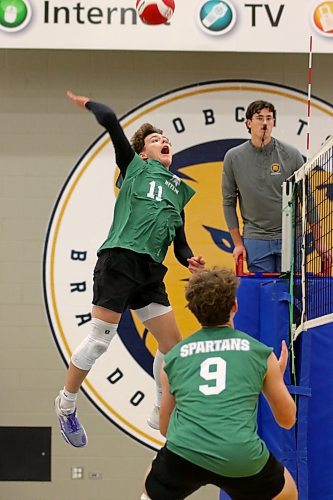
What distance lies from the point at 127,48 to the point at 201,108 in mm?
958

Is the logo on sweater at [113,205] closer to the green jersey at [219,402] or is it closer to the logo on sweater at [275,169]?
the logo on sweater at [275,169]

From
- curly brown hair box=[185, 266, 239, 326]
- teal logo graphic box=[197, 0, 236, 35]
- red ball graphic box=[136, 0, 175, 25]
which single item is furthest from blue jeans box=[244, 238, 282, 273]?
curly brown hair box=[185, 266, 239, 326]

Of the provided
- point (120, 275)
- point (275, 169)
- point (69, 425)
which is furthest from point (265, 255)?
point (69, 425)

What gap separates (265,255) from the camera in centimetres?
602

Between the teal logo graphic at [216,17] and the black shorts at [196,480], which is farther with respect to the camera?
the teal logo graphic at [216,17]

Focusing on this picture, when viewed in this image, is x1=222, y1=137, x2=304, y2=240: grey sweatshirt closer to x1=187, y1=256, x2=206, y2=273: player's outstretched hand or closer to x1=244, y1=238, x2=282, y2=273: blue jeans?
x1=244, y1=238, x2=282, y2=273: blue jeans

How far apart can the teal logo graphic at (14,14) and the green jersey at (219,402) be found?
4.12 meters

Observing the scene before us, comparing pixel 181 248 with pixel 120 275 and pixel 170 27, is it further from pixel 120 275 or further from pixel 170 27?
pixel 170 27

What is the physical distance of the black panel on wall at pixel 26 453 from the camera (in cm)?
743

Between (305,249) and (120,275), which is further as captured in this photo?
(305,249)

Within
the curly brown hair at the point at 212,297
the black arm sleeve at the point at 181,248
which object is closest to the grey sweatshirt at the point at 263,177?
the black arm sleeve at the point at 181,248

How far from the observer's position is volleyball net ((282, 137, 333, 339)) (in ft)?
16.5

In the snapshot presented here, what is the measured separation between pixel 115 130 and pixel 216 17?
8.13 feet

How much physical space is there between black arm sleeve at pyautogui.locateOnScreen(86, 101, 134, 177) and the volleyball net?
43.6 inches
